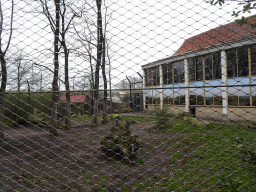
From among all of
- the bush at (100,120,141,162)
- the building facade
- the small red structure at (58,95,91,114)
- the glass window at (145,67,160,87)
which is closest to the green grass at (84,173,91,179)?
the bush at (100,120,141,162)

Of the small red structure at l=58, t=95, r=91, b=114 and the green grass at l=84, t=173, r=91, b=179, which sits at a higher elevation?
the small red structure at l=58, t=95, r=91, b=114

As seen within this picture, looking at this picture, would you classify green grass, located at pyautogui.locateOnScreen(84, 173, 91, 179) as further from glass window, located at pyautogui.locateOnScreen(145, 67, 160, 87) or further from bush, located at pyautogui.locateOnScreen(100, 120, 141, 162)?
glass window, located at pyautogui.locateOnScreen(145, 67, 160, 87)

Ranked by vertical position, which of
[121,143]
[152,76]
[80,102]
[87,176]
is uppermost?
[152,76]

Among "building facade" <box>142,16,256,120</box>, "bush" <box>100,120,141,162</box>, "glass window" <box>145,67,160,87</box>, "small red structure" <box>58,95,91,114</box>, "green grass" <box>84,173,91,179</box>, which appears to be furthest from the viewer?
"bush" <box>100,120,141,162</box>

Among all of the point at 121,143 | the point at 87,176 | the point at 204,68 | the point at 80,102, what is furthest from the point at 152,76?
the point at 87,176

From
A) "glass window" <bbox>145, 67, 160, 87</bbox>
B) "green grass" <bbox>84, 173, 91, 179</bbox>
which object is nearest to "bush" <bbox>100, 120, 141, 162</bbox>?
"green grass" <bbox>84, 173, 91, 179</bbox>

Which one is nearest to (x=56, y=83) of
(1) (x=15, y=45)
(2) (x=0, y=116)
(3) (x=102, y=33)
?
(1) (x=15, y=45)

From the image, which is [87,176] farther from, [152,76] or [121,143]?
[152,76]

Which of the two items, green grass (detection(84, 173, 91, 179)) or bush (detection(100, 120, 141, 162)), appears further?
bush (detection(100, 120, 141, 162))

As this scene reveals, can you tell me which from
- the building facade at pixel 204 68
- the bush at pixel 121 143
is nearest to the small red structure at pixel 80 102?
the building facade at pixel 204 68

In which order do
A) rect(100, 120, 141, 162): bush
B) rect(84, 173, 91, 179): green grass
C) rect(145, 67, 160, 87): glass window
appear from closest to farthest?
rect(145, 67, 160, 87): glass window → rect(84, 173, 91, 179): green grass → rect(100, 120, 141, 162): bush

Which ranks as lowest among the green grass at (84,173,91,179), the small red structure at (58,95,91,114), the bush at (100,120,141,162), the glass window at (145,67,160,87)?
the green grass at (84,173,91,179)

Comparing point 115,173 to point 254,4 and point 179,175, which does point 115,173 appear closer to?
point 179,175

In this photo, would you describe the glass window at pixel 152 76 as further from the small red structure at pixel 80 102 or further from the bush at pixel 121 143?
the bush at pixel 121 143
